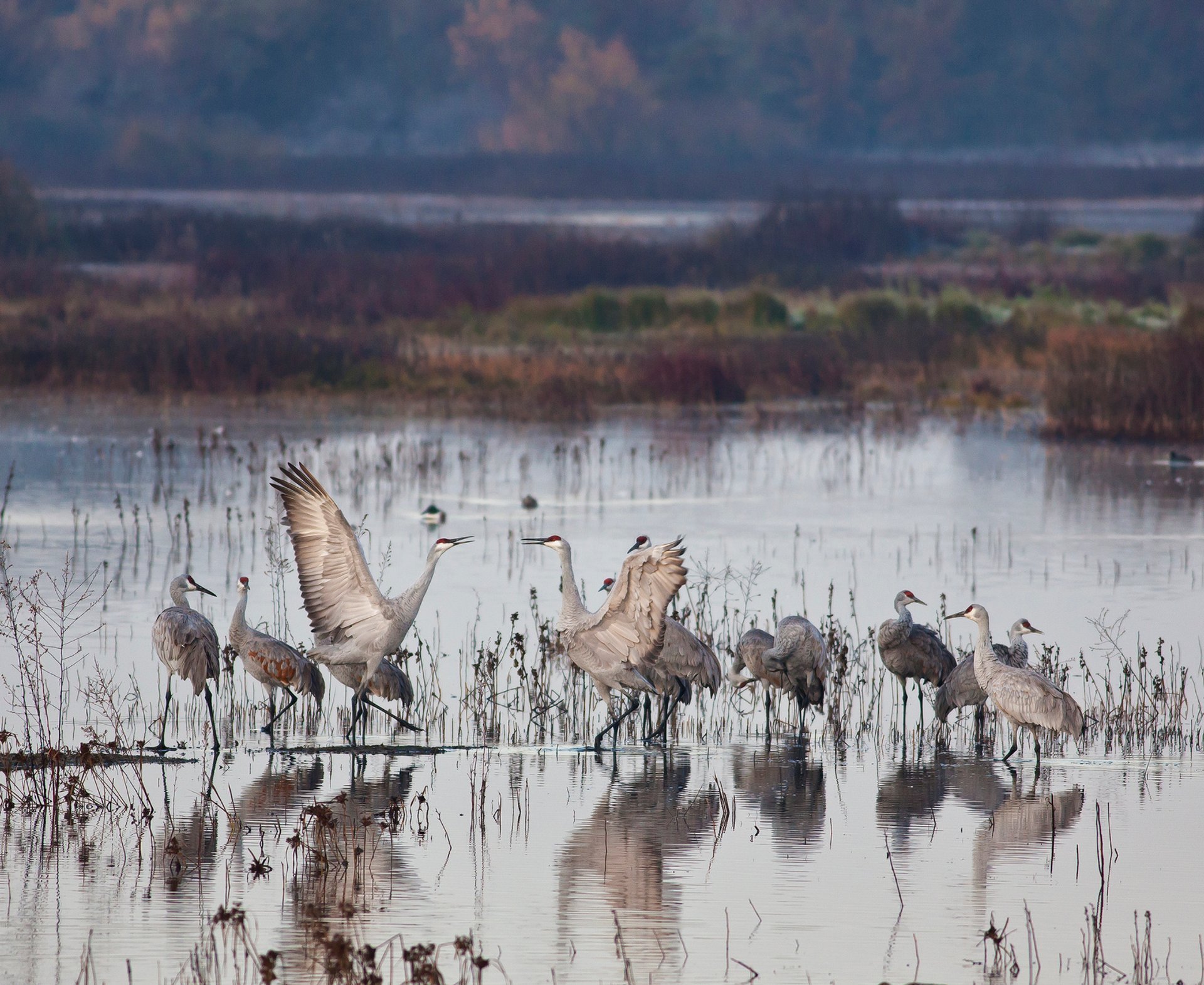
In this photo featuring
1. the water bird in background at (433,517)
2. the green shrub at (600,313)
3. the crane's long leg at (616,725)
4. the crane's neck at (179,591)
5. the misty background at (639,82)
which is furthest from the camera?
the misty background at (639,82)

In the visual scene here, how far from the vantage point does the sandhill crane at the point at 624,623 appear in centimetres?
952

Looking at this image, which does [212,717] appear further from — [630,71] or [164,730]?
[630,71]

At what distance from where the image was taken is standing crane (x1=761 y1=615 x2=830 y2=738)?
1010cm

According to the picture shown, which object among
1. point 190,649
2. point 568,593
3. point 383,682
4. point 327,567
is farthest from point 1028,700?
point 190,649

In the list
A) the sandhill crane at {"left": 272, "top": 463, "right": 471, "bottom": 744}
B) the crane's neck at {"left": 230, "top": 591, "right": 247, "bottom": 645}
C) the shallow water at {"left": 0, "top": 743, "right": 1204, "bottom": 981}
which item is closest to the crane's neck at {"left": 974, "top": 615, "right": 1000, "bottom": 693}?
the shallow water at {"left": 0, "top": 743, "right": 1204, "bottom": 981}

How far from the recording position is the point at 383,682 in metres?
9.98

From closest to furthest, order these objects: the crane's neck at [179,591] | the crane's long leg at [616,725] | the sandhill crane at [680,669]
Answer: the crane's long leg at [616,725], the sandhill crane at [680,669], the crane's neck at [179,591]

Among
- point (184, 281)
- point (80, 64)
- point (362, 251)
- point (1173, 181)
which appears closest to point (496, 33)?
point (80, 64)

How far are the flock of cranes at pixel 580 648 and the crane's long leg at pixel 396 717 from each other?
0.06 feet

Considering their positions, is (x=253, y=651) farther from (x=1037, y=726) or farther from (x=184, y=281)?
(x=184, y=281)

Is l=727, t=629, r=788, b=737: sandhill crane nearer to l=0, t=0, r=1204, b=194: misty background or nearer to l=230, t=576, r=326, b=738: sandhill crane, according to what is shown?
l=230, t=576, r=326, b=738: sandhill crane

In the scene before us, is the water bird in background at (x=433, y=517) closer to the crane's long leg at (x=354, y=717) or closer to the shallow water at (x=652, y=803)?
the shallow water at (x=652, y=803)

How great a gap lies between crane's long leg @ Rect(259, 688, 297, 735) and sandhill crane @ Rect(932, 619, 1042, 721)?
3035 millimetres

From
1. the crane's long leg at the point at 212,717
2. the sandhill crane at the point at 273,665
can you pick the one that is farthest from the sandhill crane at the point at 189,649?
the sandhill crane at the point at 273,665
